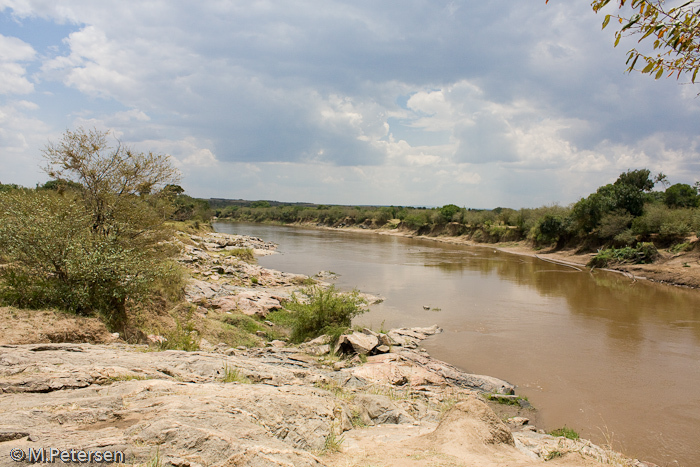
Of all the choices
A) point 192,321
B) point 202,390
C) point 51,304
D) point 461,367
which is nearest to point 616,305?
point 461,367

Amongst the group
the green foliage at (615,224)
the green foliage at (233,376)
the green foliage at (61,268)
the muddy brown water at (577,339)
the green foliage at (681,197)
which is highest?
the green foliage at (681,197)

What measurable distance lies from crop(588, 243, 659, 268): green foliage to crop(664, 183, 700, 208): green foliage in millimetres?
9601

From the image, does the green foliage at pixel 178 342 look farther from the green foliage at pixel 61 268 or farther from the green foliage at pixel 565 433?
the green foliage at pixel 565 433

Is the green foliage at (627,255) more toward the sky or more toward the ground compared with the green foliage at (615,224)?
more toward the ground

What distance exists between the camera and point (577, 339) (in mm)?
14375

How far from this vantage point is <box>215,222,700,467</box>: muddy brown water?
849 centimetres

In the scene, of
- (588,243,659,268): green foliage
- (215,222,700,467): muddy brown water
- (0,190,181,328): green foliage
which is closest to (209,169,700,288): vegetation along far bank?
(588,243,659,268): green foliage

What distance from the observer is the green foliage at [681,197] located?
120 ft

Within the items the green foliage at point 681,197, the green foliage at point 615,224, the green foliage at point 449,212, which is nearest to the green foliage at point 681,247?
the green foliage at point 615,224

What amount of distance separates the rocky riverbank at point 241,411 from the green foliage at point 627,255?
28770 millimetres

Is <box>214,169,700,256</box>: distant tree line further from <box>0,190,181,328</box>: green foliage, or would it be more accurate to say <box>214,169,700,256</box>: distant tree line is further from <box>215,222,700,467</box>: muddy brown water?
<box>0,190,181,328</box>: green foliage

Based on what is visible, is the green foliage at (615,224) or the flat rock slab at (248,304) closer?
the flat rock slab at (248,304)

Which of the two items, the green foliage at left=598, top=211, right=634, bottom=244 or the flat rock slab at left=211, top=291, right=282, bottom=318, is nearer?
the flat rock slab at left=211, top=291, right=282, bottom=318

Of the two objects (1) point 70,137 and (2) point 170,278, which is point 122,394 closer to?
(2) point 170,278
